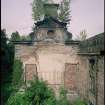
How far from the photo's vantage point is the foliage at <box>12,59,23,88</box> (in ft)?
36.3

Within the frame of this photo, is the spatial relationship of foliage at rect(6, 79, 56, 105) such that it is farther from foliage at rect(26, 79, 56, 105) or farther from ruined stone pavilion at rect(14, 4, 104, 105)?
ruined stone pavilion at rect(14, 4, 104, 105)

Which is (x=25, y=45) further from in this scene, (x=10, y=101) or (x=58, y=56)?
(x=10, y=101)

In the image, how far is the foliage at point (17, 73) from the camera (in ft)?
36.3

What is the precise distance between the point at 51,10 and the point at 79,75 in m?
5.54

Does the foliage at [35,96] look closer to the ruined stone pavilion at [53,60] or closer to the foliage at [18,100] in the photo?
the foliage at [18,100]

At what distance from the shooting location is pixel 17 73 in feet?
36.5

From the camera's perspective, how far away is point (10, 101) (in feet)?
32.2

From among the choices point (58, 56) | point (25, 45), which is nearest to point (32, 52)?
point (25, 45)

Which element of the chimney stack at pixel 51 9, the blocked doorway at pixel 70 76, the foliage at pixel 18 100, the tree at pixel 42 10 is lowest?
the foliage at pixel 18 100

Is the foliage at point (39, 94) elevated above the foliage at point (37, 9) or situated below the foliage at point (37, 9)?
below

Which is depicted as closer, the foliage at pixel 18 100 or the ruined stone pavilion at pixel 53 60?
the foliage at pixel 18 100

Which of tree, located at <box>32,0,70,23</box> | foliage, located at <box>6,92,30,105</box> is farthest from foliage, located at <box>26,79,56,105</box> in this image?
tree, located at <box>32,0,70,23</box>

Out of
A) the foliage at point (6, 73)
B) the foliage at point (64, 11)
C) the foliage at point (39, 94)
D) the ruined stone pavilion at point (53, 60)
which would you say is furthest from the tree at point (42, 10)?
the foliage at point (39, 94)

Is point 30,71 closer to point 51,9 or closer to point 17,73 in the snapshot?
point 17,73
